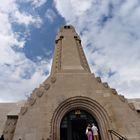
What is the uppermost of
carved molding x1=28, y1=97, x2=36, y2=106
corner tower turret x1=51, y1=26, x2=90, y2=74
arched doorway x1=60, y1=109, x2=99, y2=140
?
corner tower turret x1=51, y1=26, x2=90, y2=74

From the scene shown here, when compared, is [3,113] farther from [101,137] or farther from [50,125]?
[101,137]

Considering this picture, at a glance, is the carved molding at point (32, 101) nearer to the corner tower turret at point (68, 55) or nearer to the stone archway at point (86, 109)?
the stone archway at point (86, 109)

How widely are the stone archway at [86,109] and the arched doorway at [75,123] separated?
0.43m

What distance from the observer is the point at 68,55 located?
20.5 metres

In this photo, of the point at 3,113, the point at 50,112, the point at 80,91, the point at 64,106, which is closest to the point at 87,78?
the point at 80,91

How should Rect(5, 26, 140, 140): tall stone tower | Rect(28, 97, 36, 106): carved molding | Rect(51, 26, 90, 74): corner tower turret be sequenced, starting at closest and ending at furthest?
Rect(5, 26, 140, 140): tall stone tower, Rect(28, 97, 36, 106): carved molding, Rect(51, 26, 90, 74): corner tower turret

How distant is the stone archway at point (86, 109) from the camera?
556 inches

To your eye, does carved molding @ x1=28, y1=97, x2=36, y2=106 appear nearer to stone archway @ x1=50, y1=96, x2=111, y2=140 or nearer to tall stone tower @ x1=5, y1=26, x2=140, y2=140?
tall stone tower @ x1=5, y1=26, x2=140, y2=140

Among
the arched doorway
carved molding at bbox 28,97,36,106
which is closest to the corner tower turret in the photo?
carved molding at bbox 28,97,36,106

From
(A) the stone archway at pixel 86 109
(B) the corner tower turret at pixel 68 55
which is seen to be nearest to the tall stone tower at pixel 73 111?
(A) the stone archway at pixel 86 109

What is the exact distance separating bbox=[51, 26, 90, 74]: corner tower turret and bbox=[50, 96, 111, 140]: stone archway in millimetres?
3066

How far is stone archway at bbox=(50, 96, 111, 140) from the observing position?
14123mm

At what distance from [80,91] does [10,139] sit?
21.3 feet

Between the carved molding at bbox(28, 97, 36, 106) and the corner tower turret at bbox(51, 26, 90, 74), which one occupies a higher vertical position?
the corner tower turret at bbox(51, 26, 90, 74)
